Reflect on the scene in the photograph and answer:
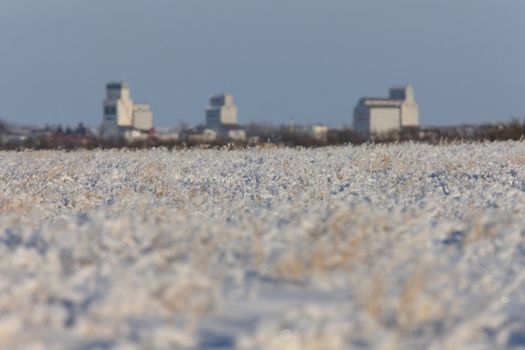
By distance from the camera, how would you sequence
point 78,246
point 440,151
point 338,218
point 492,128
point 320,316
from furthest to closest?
point 492,128 → point 440,151 → point 338,218 → point 78,246 → point 320,316

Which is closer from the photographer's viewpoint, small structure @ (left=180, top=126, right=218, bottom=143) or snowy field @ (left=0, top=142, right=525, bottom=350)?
snowy field @ (left=0, top=142, right=525, bottom=350)

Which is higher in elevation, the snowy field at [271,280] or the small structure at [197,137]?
the small structure at [197,137]

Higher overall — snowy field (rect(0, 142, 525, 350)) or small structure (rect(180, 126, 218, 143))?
small structure (rect(180, 126, 218, 143))

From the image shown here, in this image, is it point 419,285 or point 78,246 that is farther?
point 78,246

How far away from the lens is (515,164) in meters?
17.1

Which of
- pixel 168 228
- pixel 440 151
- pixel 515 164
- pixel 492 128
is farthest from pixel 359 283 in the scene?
pixel 492 128

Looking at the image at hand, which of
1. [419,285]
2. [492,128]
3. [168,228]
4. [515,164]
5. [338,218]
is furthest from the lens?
[492,128]

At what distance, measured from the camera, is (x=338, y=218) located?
275 inches

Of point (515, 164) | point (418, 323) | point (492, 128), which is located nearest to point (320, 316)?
point (418, 323)

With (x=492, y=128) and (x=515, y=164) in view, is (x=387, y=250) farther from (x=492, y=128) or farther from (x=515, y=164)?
(x=492, y=128)

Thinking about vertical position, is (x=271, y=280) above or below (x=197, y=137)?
below

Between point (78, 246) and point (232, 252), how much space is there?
103 cm

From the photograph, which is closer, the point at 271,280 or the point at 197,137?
the point at 271,280

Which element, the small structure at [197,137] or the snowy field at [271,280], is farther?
the small structure at [197,137]
